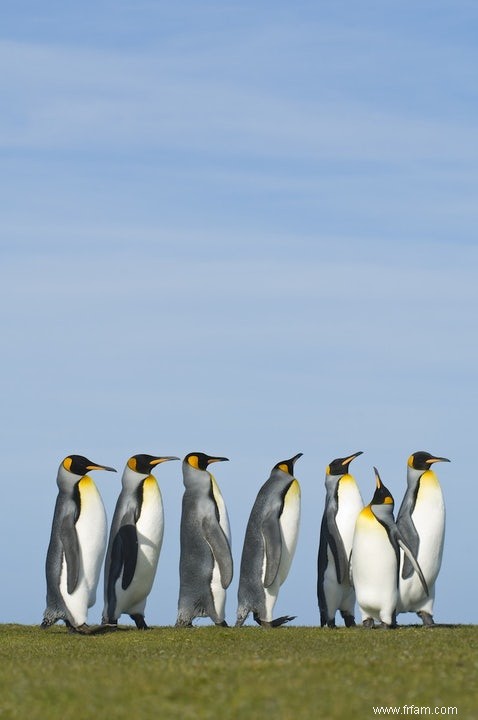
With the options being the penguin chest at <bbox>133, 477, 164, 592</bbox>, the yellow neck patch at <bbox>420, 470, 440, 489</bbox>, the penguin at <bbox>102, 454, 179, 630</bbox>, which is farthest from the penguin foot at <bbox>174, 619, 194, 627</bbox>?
the yellow neck patch at <bbox>420, 470, 440, 489</bbox>

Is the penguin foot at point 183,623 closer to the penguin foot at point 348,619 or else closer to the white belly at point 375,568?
the penguin foot at point 348,619

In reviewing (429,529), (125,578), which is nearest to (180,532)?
(125,578)

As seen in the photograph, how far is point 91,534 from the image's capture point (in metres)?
16.7

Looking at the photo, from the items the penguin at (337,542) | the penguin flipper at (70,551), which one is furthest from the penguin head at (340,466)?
the penguin flipper at (70,551)

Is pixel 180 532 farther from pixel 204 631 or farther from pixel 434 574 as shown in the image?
pixel 434 574

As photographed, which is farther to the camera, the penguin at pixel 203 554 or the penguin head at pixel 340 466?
the penguin head at pixel 340 466

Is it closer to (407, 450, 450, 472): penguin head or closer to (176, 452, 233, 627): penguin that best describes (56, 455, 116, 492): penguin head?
(176, 452, 233, 627): penguin

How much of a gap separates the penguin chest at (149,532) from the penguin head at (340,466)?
266 centimetres

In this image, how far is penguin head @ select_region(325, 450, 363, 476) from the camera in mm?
18062

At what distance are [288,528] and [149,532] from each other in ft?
6.68

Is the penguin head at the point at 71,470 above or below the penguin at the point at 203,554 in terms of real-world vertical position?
above

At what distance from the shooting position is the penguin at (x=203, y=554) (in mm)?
17031

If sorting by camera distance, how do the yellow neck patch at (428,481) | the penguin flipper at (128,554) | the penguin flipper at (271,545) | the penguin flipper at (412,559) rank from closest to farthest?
the penguin flipper at (412,559) → the penguin flipper at (128,554) → the penguin flipper at (271,545) → the yellow neck patch at (428,481)

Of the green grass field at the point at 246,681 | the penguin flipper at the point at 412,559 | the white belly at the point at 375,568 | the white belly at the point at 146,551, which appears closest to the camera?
the green grass field at the point at 246,681
